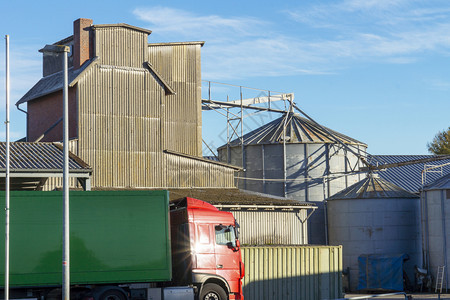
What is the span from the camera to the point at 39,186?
117ft

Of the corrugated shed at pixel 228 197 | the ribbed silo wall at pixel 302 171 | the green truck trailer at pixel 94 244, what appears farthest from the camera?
the ribbed silo wall at pixel 302 171

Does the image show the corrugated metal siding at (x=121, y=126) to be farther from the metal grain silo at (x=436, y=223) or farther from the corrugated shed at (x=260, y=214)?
the metal grain silo at (x=436, y=223)

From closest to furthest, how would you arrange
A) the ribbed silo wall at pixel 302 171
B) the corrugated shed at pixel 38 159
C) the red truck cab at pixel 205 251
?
the red truck cab at pixel 205 251 < the corrugated shed at pixel 38 159 < the ribbed silo wall at pixel 302 171

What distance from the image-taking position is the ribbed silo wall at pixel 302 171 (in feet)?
182

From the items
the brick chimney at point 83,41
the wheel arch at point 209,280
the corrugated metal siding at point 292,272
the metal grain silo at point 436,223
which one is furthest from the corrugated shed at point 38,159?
the metal grain silo at point 436,223

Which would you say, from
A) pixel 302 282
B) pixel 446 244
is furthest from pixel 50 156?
pixel 446 244

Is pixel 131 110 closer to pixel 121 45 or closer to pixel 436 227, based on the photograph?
pixel 121 45

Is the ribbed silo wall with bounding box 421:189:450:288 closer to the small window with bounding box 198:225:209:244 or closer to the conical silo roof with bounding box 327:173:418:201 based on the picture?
the conical silo roof with bounding box 327:173:418:201

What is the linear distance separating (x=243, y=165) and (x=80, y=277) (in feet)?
110

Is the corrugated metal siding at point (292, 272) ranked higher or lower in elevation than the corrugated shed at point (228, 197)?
lower

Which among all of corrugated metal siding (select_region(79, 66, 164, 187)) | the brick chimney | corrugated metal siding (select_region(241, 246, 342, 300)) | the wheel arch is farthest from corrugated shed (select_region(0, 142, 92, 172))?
the brick chimney

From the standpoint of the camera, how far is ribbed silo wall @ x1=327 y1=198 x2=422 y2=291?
164 ft

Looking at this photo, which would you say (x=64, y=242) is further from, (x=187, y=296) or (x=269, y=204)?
(x=269, y=204)

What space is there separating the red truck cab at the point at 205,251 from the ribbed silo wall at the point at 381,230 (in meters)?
23.3
